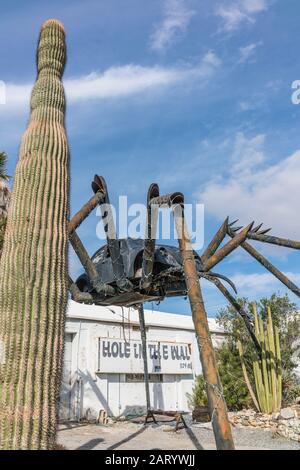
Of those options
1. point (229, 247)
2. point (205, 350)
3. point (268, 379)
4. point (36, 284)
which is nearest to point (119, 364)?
point (268, 379)

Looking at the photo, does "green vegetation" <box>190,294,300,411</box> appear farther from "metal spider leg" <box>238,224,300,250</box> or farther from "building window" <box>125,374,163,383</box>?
"metal spider leg" <box>238,224,300,250</box>

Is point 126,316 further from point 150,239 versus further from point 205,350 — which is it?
point 205,350

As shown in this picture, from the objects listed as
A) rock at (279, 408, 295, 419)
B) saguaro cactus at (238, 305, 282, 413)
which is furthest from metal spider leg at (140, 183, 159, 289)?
rock at (279, 408, 295, 419)

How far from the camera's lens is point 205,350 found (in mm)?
4129

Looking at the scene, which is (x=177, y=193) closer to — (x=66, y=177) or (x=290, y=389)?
(x=66, y=177)

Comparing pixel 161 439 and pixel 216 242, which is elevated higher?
pixel 216 242

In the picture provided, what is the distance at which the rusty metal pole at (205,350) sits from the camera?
371 cm

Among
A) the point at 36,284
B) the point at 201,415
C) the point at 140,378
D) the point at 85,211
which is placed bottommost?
the point at 201,415

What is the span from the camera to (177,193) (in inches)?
201

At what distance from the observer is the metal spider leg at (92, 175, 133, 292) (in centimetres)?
619

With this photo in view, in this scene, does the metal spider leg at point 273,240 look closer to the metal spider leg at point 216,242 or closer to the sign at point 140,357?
the metal spider leg at point 216,242

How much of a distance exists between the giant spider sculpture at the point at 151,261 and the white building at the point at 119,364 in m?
6.39

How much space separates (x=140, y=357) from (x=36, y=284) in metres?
14.3

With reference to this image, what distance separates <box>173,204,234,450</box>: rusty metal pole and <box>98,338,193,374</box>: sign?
12473 mm
